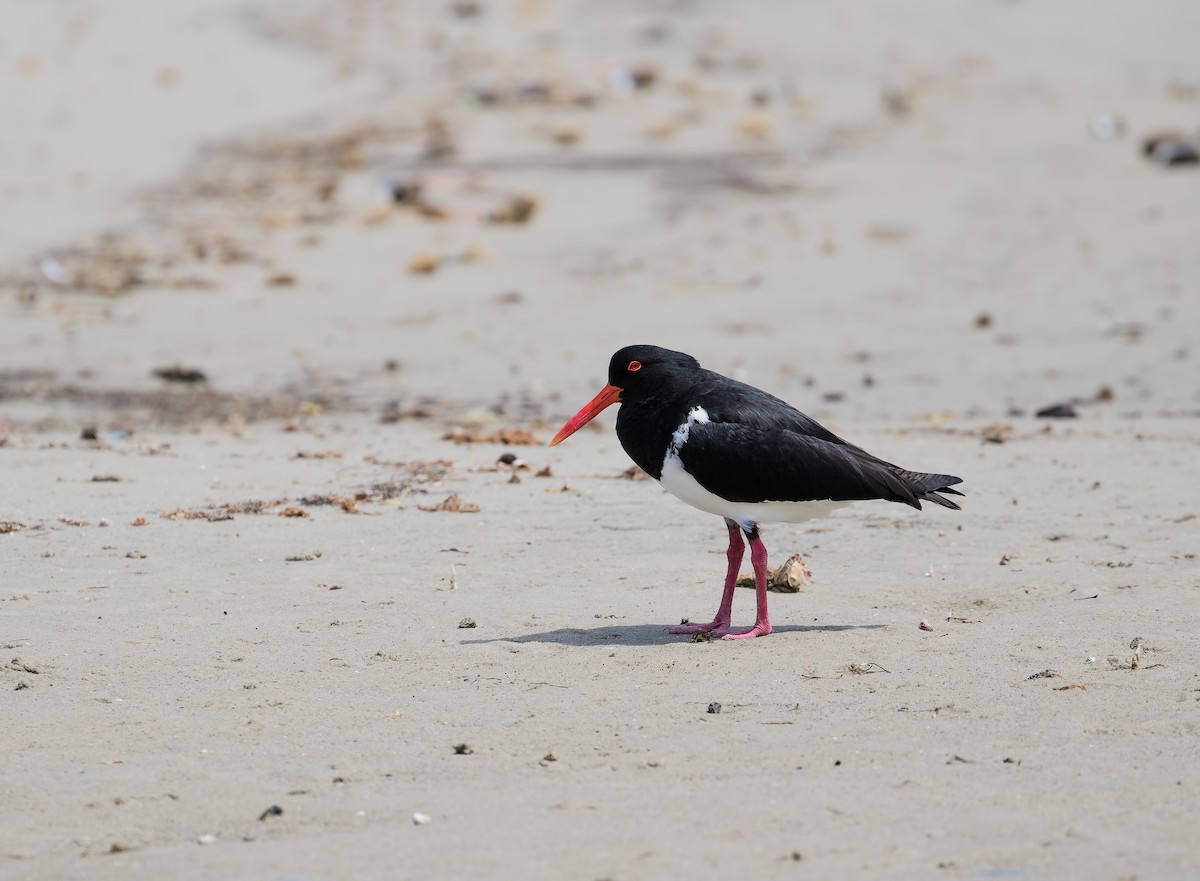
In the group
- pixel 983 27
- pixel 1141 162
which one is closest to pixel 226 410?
pixel 1141 162

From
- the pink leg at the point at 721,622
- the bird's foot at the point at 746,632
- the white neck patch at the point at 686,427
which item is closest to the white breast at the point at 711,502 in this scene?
the white neck patch at the point at 686,427

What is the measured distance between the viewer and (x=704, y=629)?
5.95m

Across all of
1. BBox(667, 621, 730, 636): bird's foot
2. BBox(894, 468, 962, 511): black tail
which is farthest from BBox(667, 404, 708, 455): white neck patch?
BBox(894, 468, 962, 511): black tail

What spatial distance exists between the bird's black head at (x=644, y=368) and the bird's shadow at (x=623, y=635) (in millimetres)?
965

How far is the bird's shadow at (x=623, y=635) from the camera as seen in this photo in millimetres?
5816

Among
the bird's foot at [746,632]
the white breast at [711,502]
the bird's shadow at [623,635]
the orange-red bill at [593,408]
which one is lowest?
the bird's shadow at [623,635]

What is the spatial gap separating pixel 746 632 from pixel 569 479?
95.3 inches

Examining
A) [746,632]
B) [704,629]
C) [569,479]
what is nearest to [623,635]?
[704,629]

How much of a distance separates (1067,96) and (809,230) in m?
7.86

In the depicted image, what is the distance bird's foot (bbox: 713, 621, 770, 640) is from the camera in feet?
19.5

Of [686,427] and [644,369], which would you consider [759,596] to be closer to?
[686,427]

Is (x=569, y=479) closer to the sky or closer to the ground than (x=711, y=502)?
closer to the ground

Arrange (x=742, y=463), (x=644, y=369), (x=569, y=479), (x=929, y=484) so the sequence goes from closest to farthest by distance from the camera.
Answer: (x=742, y=463) → (x=929, y=484) → (x=644, y=369) → (x=569, y=479)

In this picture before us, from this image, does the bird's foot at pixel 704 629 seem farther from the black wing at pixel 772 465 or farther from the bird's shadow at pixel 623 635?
the black wing at pixel 772 465
